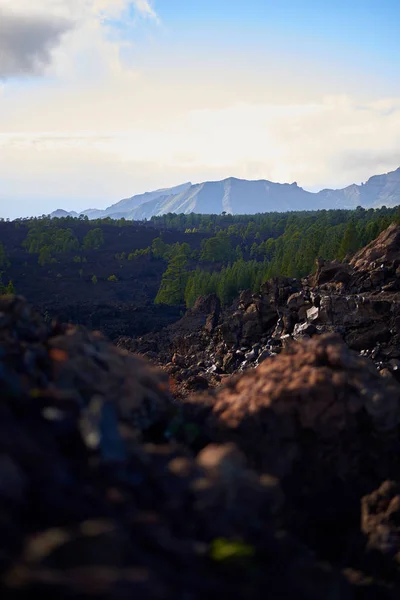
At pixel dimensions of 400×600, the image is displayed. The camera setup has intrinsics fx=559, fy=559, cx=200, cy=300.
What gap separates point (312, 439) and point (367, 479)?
1184 mm

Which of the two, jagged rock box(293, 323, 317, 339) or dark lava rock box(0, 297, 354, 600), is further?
jagged rock box(293, 323, 317, 339)

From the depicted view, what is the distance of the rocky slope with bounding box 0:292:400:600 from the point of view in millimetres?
4875

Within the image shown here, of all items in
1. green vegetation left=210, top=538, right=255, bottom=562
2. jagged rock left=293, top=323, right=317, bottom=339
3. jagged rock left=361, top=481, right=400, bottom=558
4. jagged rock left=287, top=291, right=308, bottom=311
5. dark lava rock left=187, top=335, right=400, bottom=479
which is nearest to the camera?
green vegetation left=210, top=538, right=255, bottom=562

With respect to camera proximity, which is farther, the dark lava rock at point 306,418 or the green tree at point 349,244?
the green tree at point 349,244

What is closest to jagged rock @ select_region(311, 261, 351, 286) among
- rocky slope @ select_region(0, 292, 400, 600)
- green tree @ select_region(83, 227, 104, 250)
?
rocky slope @ select_region(0, 292, 400, 600)

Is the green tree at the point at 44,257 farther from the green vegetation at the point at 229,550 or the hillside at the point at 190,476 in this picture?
the green vegetation at the point at 229,550

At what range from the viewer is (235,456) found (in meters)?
6.71

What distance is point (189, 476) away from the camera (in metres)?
6.38

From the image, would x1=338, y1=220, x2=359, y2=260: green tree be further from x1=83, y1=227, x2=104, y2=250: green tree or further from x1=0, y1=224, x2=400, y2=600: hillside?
x1=83, y1=227, x2=104, y2=250: green tree

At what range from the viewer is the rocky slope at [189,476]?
4.88 meters

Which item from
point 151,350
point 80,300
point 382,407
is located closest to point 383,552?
point 382,407

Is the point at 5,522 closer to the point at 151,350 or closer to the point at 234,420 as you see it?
the point at 234,420

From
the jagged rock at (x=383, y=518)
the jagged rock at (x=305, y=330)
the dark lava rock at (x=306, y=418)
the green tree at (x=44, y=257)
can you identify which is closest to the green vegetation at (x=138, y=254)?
the green tree at (x=44, y=257)

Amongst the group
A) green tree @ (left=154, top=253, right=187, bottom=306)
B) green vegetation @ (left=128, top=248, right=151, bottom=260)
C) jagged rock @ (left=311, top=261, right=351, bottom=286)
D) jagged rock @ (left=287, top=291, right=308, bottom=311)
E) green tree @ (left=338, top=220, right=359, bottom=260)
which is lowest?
green tree @ (left=154, top=253, right=187, bottom=306)
